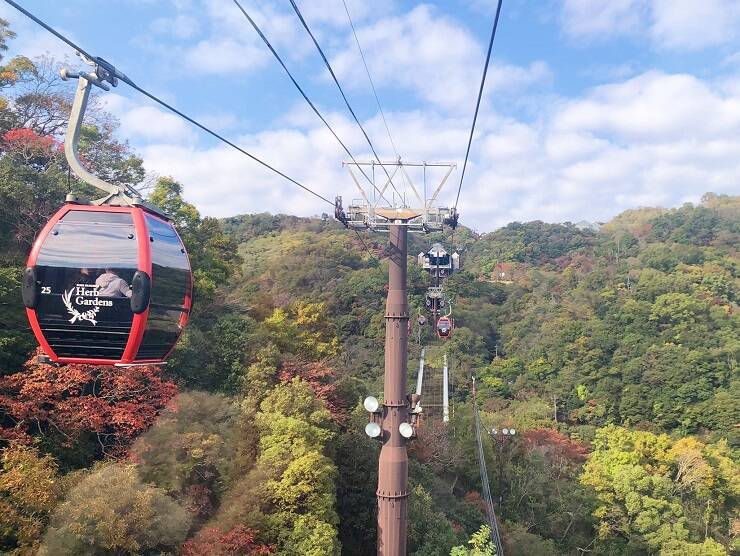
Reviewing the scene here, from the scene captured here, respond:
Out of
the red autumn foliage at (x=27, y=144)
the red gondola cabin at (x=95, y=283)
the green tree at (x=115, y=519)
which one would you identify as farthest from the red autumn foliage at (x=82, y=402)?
the red autumn foliage at (x=27, y=144)

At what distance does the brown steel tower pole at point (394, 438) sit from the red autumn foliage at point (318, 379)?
4.89m

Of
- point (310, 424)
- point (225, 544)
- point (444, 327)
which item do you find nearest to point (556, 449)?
point (444, 327)

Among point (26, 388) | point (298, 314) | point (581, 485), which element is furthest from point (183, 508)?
point (581, 485)

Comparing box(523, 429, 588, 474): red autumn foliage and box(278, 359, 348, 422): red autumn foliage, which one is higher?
box(278, 359, 348, 422): red autumn foliage

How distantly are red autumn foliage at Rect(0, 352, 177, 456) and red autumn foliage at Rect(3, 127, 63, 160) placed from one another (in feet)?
19.3

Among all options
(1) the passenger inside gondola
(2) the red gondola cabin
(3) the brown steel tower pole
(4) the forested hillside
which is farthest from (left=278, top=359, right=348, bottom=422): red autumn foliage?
(1) the passenger inside gondola

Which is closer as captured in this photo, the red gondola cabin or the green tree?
the red gondola cabin

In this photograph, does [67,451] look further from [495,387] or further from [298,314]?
[495,387]

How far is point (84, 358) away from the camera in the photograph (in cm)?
399

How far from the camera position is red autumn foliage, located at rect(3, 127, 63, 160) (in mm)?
12719

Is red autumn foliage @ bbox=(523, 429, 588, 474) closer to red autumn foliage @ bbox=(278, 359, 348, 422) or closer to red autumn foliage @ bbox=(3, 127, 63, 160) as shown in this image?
red autumn foliage @ bbox=(278, 359, 348, 422)

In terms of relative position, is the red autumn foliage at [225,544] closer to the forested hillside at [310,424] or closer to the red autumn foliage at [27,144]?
the forested hillside at [310,424]

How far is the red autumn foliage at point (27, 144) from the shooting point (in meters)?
12.7

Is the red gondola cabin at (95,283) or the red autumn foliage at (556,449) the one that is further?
the red autumn foliage at (556,449)
